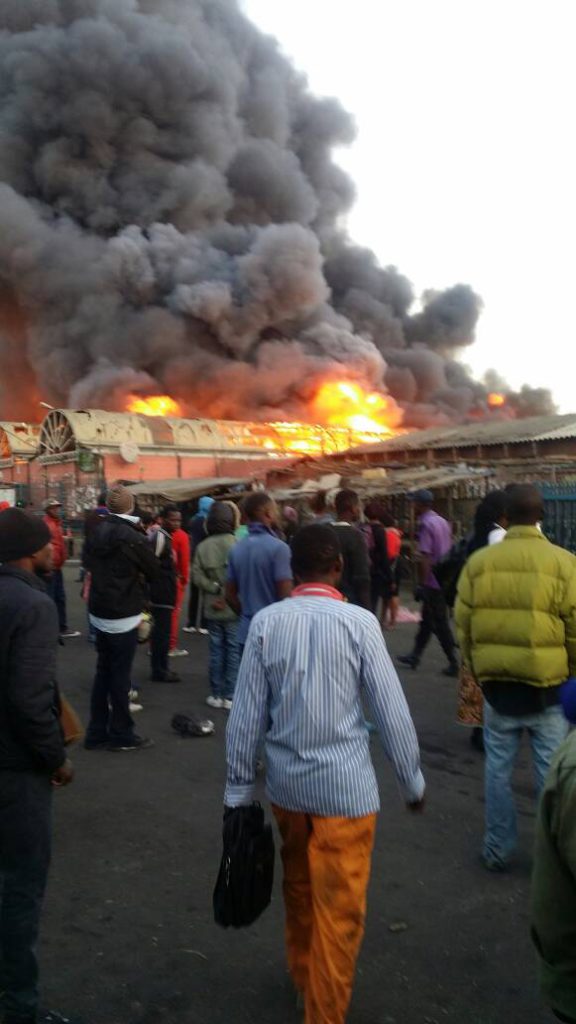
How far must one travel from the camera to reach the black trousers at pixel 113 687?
5121 millimetres

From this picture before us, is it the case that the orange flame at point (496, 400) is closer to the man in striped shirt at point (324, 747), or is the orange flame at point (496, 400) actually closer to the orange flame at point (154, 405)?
the orange flame at point (154, 405)

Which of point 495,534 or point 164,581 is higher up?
point 495,534

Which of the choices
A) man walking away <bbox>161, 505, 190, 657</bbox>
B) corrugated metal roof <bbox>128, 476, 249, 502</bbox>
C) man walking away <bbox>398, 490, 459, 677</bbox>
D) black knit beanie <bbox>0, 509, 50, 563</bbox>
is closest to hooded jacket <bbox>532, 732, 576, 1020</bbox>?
black knit beanie <bbox>0, 509, 50, 563</bbox>

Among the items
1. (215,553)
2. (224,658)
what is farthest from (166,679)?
(215,553)

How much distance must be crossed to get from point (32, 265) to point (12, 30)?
52.3ft

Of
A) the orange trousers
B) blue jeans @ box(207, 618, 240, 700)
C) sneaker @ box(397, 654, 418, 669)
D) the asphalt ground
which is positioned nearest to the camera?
the orange trousers

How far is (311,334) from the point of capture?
3872 centimetres

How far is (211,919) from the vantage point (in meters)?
3.13

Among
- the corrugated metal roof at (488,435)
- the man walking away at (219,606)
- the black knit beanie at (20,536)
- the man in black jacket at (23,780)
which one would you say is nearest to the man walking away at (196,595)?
the man walking away at (219,606)

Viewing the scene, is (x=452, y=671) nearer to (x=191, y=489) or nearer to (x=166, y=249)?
(x=191, y=489)

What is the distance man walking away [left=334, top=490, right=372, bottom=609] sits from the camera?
18.5 ft

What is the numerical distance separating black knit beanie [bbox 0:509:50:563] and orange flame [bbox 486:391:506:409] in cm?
3944

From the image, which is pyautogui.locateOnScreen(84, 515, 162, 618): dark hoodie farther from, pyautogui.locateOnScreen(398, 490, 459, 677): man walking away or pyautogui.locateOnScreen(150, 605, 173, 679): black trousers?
pyautogui.locateOnScreen(398, 490, 459, 677): man walking away

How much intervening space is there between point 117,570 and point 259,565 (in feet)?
3.18
